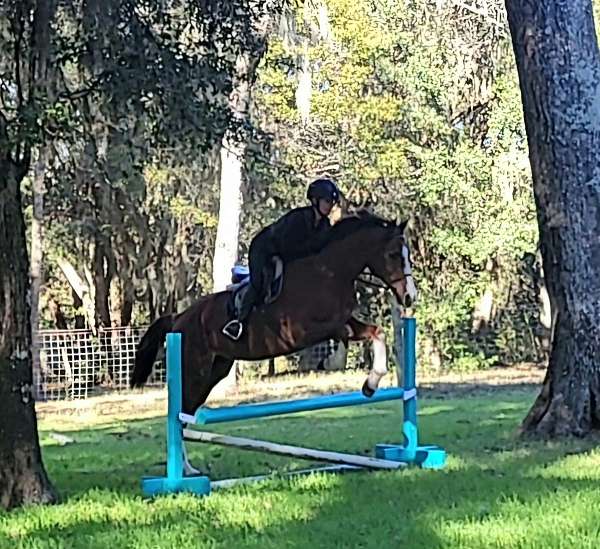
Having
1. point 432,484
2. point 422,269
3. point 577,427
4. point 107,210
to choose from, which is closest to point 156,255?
A: point 107,210

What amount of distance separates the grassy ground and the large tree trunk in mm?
612

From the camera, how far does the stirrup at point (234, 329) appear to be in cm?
875

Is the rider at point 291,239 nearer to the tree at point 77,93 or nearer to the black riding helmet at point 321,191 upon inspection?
the black riding helmet at point 321,191

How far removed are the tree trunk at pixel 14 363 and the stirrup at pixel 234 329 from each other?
1822 millimetres

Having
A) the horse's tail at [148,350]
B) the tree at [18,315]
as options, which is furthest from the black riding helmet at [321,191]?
the tree at [18,315]

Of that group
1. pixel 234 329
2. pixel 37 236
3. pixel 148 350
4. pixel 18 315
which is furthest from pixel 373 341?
pixel 37 236

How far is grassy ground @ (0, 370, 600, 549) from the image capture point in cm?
590

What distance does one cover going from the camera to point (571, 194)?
34.2 feet

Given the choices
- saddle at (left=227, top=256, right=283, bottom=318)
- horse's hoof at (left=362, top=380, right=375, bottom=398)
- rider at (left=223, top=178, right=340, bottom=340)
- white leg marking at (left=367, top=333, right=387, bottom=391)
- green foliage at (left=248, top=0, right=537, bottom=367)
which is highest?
green foliage at (left=248, top=0, right=537, bottom=367)

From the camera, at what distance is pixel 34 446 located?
755 centimetres

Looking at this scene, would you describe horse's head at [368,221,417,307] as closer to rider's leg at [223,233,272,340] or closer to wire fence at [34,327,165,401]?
rider's leg at [223,233,272,340]

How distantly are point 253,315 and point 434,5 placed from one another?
19.6 metres

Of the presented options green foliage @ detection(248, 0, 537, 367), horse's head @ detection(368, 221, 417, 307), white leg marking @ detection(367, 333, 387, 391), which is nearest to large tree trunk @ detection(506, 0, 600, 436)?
white leg marking @ detection(367, 333, 387, 391)

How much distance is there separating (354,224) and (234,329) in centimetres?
130
